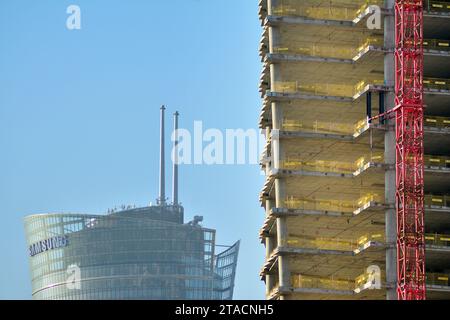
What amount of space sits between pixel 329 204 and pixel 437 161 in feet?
34.4

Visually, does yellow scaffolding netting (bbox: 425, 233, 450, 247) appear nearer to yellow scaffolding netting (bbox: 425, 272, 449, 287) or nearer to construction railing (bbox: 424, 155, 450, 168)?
yellow scaffolding netting (bbox: 425, 272, 449, 287)

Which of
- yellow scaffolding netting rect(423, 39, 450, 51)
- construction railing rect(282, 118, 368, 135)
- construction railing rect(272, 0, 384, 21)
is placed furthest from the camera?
construction railing rect(272, 0, 384, 21)

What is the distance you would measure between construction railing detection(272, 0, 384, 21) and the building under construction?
0.09m

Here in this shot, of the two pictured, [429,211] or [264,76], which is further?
[264,76]

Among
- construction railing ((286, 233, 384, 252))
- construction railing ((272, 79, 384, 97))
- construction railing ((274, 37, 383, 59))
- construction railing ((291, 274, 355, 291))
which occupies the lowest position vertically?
construction railing ((291, 274, 355, 291))

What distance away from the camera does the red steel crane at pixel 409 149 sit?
13625 cm

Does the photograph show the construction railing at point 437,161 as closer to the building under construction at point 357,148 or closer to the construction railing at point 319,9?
the building under construction at point 357,148

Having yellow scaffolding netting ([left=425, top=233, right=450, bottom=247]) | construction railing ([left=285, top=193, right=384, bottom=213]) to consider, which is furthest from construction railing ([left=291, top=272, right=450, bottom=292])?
construction railing ([left=285, top=193, right=384, bottom=213])

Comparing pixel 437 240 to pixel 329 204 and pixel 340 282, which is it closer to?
pixel 340 282

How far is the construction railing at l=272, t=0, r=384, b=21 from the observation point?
147375 mm
